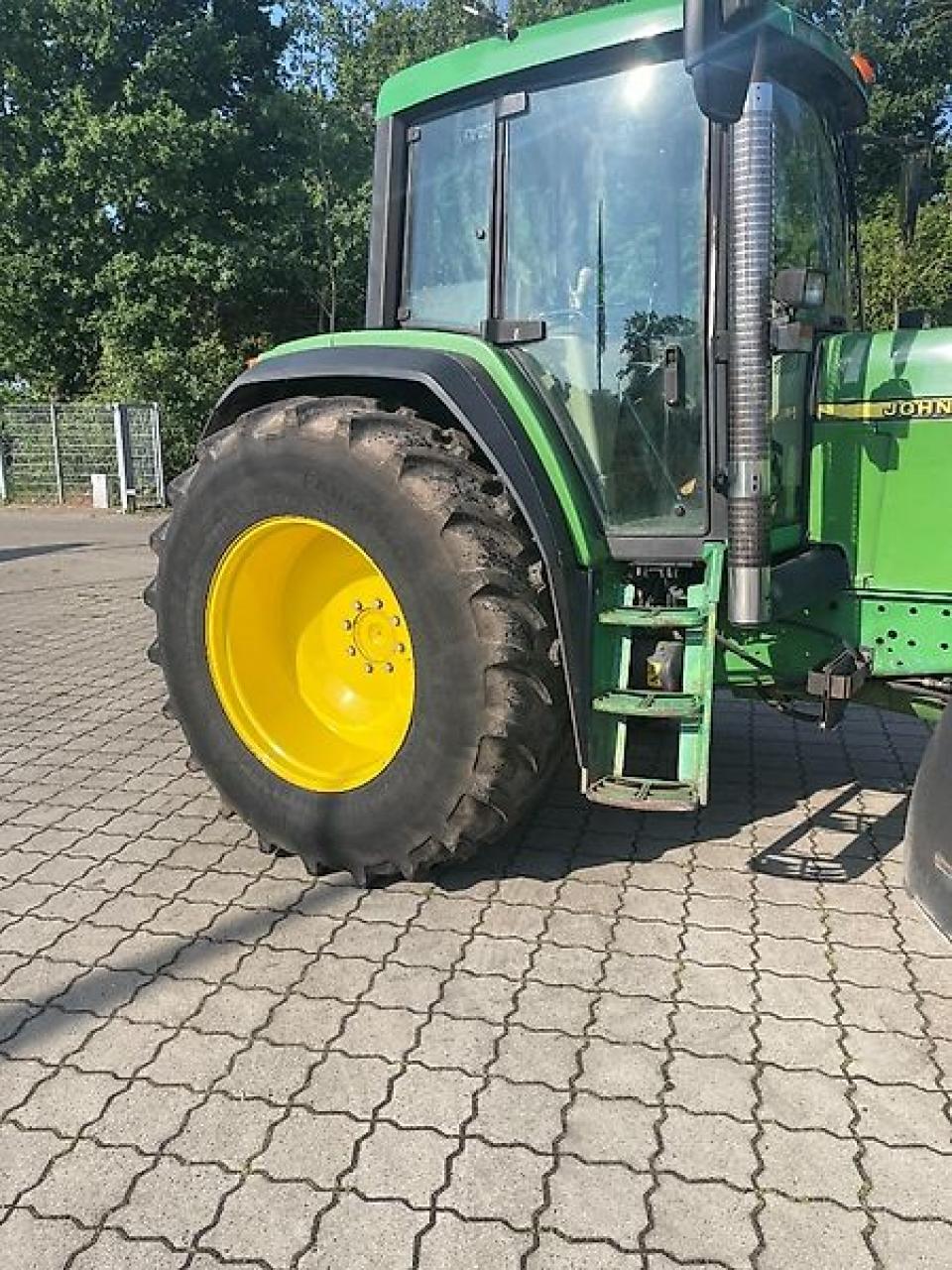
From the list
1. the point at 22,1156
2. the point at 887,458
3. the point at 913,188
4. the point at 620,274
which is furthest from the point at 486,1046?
the point at 913,188

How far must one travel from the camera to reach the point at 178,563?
3432mm

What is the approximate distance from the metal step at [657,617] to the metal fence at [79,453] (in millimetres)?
13137

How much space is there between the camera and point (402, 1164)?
6.86ft

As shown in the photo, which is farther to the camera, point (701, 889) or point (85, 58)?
point (85, 58)

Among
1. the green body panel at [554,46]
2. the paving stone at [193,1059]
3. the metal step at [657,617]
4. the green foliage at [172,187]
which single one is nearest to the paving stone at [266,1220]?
the paving stone at [193,1059]

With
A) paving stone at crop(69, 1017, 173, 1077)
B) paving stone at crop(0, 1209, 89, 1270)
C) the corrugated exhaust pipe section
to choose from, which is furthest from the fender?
paving stone at crop(0, 1209, 89, 1270)

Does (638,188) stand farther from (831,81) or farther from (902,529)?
(902,529)

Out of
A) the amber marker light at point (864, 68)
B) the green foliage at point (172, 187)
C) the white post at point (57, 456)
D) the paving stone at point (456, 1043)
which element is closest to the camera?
the paving stone at point (456, 1043)

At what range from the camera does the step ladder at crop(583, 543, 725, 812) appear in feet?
9.44

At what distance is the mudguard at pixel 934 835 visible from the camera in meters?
2.03

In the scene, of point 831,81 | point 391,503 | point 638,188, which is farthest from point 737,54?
point 391,503

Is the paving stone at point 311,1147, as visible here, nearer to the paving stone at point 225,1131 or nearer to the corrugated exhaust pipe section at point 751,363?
the paving stone at point 225,1131

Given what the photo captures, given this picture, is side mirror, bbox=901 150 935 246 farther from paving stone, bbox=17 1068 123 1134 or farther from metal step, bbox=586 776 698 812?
paving stone, bbox=17 1068 123 1134

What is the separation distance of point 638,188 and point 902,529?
1.21 metres
